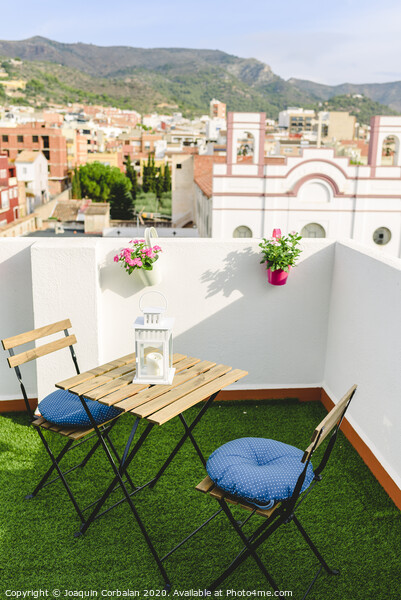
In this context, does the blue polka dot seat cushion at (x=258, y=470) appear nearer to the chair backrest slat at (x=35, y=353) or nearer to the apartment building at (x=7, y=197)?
the chair backrest slat at (x=35, y=353)

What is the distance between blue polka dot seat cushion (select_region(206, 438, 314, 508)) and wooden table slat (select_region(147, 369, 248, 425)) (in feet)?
0.99

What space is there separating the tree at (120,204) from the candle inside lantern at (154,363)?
175 feet

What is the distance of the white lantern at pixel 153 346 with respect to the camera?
301 cm

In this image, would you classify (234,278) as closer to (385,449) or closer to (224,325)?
(224,325)

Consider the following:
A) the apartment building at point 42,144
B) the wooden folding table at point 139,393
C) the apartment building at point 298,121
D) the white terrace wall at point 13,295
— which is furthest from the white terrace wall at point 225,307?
the apartment building at point 298,121

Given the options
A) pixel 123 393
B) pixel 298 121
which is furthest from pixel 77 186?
pixel 298 121

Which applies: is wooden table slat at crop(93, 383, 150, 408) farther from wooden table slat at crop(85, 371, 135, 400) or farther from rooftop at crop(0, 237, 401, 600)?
rooftop at crop(0, 237, 401, 600)

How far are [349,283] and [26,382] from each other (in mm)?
3063

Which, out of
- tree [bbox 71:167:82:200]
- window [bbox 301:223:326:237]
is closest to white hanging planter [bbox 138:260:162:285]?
window [bbox 301:223:326:237]

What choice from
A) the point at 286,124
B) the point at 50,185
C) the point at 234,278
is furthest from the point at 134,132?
the point at 234,278

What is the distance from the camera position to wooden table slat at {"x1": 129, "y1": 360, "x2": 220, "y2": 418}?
274cm

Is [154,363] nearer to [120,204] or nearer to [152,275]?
[152,275]

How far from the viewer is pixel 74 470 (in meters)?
3.77

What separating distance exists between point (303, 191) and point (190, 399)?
23.5m
